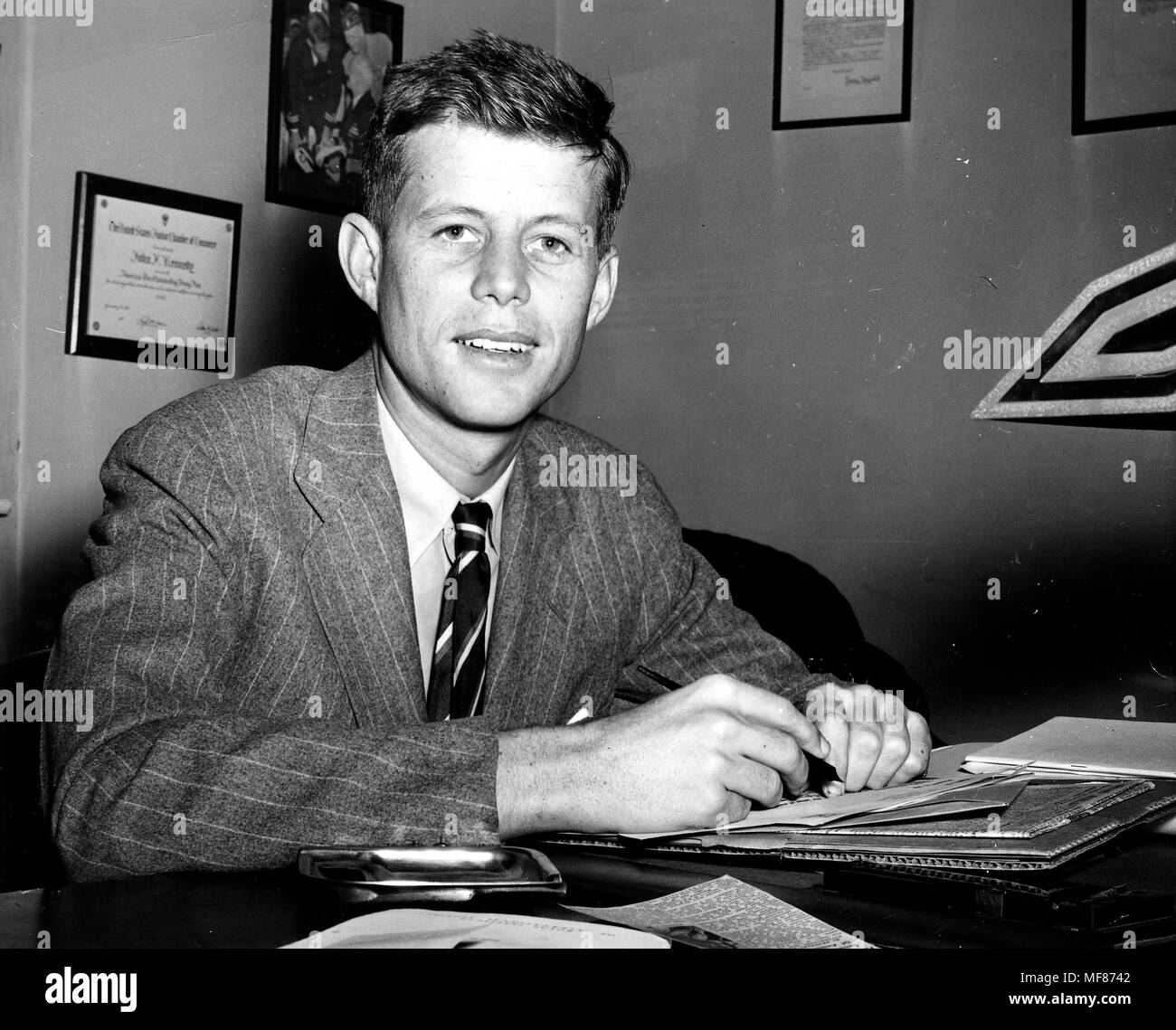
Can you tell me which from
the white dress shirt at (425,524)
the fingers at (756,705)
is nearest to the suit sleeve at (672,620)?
the white dress shirt at (425,524)

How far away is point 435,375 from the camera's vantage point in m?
1.28

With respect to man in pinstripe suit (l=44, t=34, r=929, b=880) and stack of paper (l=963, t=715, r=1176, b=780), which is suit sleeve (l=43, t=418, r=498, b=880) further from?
stack of paper (l=963, t=715, r=1176, b=780)

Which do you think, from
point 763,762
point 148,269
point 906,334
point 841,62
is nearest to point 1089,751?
point 763,762

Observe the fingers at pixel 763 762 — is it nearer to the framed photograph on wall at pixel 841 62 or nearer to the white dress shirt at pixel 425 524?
the white dress shirt at pixel 425 524

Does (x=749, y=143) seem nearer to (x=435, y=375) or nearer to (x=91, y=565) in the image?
(x=435, y=375)

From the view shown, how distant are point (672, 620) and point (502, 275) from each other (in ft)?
1.74

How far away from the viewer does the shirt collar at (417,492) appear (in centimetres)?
133

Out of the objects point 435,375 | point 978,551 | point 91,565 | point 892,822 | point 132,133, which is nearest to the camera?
point 892,822

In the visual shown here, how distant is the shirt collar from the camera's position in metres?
1.33

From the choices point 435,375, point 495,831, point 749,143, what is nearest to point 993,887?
point 495,831

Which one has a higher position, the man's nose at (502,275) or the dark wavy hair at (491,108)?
the dark wavy hair at (491,108)

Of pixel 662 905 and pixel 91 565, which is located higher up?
pixel 91 565

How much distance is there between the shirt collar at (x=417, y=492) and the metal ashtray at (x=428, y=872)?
0.58m
